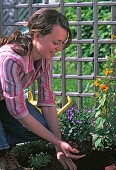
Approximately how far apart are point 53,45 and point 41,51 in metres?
0.10

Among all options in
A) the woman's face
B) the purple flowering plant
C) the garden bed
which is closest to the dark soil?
the garden bed

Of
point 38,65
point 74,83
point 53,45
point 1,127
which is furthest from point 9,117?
point 74,83

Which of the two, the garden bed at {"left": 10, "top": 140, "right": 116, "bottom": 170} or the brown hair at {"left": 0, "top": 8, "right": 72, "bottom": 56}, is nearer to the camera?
the brown hair at {"left": 0, "top": 8, "right": 72, "bottom": 56}

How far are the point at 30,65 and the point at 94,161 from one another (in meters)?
0.87

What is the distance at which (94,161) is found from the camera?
260cm

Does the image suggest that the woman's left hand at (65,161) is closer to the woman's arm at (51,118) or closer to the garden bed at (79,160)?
the garden bed at (79,160)

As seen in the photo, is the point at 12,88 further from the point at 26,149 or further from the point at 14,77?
the point at 26,149

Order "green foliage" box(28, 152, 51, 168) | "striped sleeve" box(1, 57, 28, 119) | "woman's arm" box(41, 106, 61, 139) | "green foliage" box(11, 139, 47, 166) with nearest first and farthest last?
"striped sleeve" box(1, 57, 28, 119) → "green foliage" box(28, 152, 51, 168) → "woman's arm" box(41, 106, 61, 139) → "green foliage" box(11, 139, 47, 166)

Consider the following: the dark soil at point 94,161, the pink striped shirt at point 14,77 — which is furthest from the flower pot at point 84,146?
the pink striped shirt at point 14,77

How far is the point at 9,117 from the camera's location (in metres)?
2.61

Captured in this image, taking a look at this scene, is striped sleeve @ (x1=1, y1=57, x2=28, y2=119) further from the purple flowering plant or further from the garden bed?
the purple flowering plant

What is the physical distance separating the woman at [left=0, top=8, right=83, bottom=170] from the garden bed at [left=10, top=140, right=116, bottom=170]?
0.17 meters

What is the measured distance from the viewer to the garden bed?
252 centimetres

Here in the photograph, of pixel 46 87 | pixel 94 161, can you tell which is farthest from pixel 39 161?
pixel 46 87
